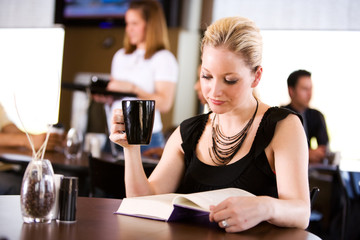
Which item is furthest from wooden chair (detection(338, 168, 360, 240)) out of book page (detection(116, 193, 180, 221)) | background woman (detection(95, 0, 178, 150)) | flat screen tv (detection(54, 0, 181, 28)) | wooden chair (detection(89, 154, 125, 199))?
flat screen tv (detection(54, 0, 181, 28))

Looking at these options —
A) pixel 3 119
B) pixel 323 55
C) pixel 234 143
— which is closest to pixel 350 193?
pixel 234 143

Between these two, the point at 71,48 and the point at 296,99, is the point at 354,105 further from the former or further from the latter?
the point at 71,48

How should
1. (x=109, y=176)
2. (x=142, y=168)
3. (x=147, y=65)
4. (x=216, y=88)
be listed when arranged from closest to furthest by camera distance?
(x=216, y=88), (x=142, y=168), (x=109, y=176), (x=147, y=65)

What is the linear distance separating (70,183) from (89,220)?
10 cm

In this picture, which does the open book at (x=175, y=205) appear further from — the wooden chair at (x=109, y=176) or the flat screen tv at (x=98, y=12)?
the flat screen tv at (x=98, y=12)

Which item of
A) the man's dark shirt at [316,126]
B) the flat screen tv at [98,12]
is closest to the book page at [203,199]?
the man's dark shirt at [316,126]

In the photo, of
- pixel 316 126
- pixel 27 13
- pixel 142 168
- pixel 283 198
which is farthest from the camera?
pixel 27 13

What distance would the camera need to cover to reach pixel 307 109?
15.7 feet

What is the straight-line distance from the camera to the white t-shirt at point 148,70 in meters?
3.61

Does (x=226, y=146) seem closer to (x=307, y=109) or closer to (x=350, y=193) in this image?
(x=350, y=193)

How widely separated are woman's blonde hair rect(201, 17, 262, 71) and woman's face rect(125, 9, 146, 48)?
2107mm

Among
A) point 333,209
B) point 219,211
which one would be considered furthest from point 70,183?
point 333,209

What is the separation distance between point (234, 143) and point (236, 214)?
1.75ft

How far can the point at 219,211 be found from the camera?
3.98 ft
